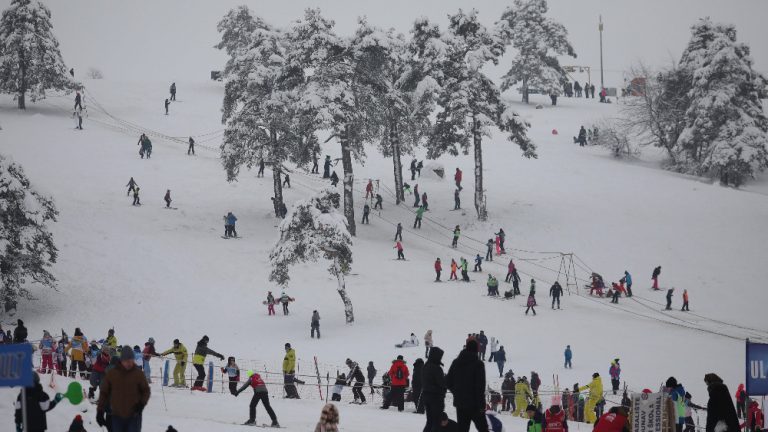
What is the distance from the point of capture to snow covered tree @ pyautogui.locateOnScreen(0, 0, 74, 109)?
59.5 m

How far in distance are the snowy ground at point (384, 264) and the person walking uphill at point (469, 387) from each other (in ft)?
15.8

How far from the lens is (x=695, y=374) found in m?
29.4

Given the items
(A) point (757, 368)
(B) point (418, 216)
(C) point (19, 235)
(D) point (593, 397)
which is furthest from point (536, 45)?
(A) point (757, 368)

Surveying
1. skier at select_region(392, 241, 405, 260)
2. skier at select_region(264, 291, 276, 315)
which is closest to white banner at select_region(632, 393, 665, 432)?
skier at select_region(264, 291, 276, 315)

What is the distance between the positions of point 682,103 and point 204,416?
2229 inches

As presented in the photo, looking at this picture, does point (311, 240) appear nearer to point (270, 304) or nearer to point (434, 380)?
point (270, 304)

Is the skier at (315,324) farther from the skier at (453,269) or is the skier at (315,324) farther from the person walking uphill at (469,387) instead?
the person walking uphill at (469,387)

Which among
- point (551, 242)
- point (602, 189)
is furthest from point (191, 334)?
point (602, 189)

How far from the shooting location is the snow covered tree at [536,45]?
3312 inches

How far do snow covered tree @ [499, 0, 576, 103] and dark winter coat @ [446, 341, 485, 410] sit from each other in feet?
248

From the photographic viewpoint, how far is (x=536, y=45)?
3327 inches

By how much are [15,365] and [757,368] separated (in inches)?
444

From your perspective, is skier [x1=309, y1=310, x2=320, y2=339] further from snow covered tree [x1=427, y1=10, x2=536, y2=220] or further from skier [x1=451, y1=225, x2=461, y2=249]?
snow covered tree [x1=427, y1=10, x2=536, y2=220]

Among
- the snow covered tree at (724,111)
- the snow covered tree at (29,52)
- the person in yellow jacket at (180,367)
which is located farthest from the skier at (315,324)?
the snow covered tree at (29,52)
